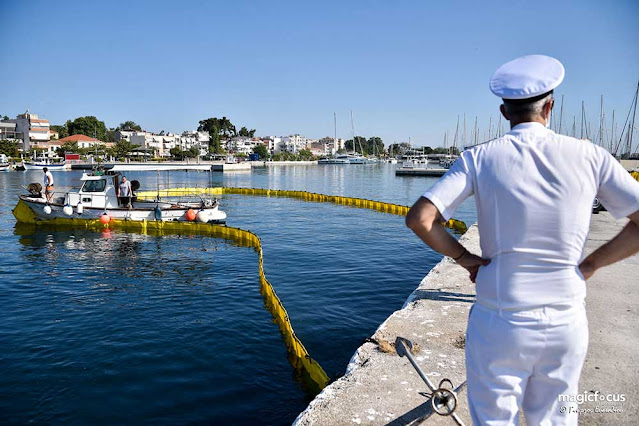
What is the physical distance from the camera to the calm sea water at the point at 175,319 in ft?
23.1

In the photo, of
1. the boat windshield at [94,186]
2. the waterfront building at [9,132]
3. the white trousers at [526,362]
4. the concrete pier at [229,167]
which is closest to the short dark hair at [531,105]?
the white trousers at [526,362]

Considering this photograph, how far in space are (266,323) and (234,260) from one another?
272 inches

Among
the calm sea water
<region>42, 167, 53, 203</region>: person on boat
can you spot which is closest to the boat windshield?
<region>42, 167, 53, 203</region>: person on boat

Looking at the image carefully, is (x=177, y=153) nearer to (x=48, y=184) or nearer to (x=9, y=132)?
(x=9, y=132)

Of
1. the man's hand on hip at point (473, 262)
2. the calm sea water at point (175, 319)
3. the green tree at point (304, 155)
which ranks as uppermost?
the green tree at point (304, 155)

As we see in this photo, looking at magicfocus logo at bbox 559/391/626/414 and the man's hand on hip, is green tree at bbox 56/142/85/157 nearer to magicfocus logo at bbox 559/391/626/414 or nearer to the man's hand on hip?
magicfocus logo at bbox 559/391/626/414

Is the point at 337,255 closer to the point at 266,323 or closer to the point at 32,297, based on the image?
the point at 266,323

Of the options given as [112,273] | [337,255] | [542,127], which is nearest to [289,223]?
[337,255]

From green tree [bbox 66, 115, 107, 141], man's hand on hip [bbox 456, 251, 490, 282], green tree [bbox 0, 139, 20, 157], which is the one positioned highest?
green tree [bbox 66, 115, 107, 141]

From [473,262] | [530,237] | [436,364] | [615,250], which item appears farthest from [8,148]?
[615,250]

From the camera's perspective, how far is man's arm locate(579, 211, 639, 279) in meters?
2.34

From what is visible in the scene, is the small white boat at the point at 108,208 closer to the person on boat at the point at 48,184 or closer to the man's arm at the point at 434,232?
the person on boat at the point at 48,184

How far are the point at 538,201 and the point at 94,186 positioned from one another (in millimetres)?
24350

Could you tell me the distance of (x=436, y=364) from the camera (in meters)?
5.27
